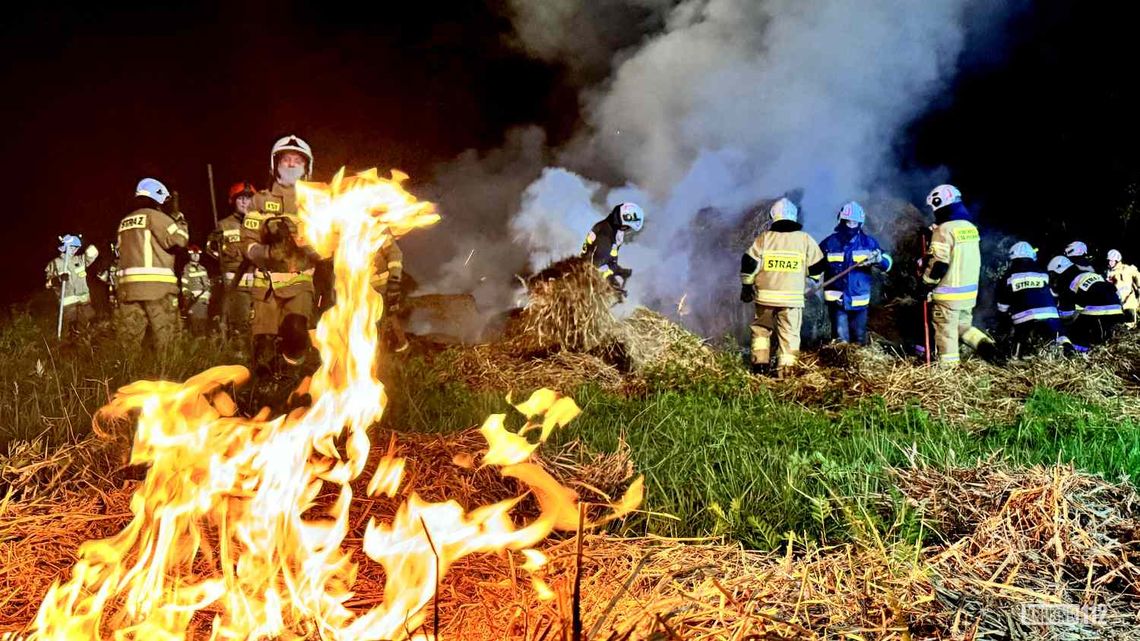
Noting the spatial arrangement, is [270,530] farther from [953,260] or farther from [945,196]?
[945,196]

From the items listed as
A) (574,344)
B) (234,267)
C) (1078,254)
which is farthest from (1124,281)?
(234,267)

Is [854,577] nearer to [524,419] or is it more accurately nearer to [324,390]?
[324,390]

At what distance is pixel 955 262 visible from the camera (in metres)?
7.40

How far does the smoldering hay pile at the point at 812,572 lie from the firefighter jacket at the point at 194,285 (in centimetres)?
917

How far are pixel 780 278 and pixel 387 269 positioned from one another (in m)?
4.27

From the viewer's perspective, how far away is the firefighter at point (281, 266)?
215 inches

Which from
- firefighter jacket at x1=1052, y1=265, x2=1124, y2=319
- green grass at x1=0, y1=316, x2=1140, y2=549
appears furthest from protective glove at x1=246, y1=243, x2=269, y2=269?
firefighter jacket at x1=1052, y1=265, x2=1124, y2=319

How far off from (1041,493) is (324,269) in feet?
17.4

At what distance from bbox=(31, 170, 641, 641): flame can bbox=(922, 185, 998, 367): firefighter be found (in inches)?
251

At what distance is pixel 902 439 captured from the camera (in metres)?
4.01

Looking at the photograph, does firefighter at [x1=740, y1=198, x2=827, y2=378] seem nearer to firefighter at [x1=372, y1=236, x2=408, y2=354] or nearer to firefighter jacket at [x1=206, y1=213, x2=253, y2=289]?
firefighter at [x1=372, y1=236, x2=408, y2=354]

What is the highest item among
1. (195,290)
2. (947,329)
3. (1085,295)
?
(195,290)

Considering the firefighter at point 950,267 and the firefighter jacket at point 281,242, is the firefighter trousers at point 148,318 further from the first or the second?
the firefighter at point 950,267

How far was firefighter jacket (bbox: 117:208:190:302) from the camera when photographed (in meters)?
6.95
